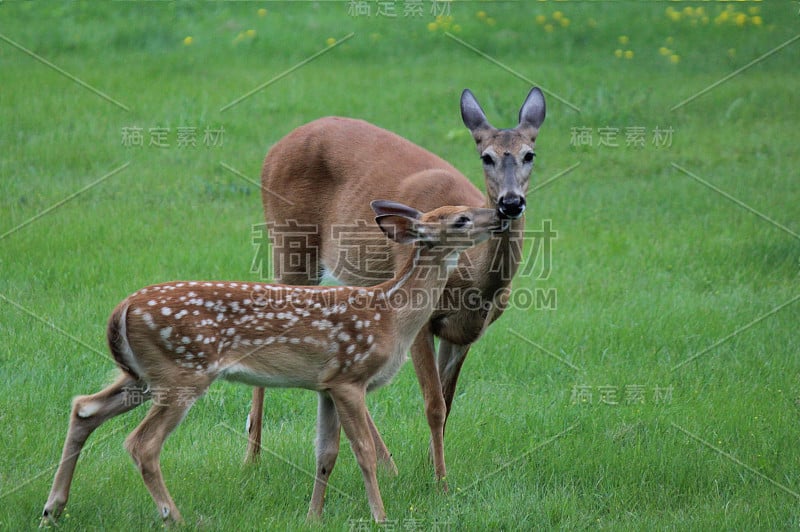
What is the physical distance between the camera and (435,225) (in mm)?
5465

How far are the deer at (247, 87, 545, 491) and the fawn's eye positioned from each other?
35cm

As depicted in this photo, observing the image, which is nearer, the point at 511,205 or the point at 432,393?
the point at 511,205

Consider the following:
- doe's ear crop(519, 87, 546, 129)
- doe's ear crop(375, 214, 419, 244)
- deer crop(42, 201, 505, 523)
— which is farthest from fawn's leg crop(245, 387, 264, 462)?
doe's ear crop(519, 87, 546, 129)

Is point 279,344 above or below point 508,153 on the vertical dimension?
below

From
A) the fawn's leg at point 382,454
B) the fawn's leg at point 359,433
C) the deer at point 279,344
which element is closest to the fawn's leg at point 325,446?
the deer at point 279,344

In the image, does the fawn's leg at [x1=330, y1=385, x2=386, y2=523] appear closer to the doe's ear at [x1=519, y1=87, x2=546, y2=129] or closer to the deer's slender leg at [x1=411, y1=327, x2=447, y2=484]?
the deer's slender leg at [x1=411, y1=327, x2=447, y2=484]

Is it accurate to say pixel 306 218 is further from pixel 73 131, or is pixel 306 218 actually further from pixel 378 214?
pixel 73 131

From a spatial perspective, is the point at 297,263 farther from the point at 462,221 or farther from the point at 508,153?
the point at 462,221

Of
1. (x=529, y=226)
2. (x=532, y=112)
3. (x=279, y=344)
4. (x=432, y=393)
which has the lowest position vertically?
(x=529, y=226)

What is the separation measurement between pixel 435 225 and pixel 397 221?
Result: 0.64 ft

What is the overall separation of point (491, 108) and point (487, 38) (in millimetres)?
3177

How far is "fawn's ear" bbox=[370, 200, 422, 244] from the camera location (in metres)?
5.43

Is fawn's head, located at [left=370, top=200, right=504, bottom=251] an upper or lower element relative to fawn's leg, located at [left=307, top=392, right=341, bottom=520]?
upper

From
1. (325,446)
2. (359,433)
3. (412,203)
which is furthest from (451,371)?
(359,433)
